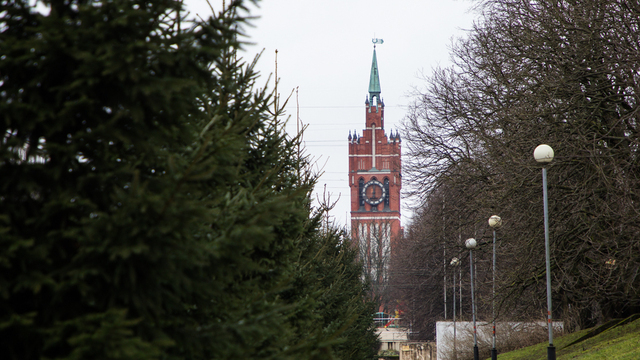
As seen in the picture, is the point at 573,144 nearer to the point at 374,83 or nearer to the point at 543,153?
the point at 543,153

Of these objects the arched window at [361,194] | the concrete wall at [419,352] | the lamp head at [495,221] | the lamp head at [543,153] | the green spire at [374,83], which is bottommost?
the concrete wall at [419,352]

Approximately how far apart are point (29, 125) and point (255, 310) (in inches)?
70.9

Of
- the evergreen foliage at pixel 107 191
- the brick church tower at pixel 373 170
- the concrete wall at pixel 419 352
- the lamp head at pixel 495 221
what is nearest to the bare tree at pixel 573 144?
the lamp head at pixel 495 221

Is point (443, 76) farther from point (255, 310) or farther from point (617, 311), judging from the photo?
point (255, 310)

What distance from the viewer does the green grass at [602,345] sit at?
12.4 m

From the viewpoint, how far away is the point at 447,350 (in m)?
27.1

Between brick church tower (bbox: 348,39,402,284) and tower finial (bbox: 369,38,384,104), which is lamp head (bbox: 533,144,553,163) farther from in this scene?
tower finial (bbox: 369,38,384,104)

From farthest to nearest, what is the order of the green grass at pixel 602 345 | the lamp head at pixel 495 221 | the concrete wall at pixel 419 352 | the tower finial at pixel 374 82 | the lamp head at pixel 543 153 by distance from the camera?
the tower finial at pixel 374 82 → the concrete wall at pixel 419 352 → the lamp head at pixel 495 221 → the green grass at pixel 602 345 → the lamp head at pixel 543 153

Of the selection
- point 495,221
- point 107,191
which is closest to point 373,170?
point 495,221

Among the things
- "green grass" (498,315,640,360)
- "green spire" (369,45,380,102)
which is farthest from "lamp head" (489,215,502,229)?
"green spire" (369,45,380,102)

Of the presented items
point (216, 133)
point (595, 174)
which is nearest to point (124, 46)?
point (216, 133)

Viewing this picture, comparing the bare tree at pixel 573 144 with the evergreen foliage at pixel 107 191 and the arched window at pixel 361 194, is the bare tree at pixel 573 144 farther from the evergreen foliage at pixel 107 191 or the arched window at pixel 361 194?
the arched window at pixel 361 194

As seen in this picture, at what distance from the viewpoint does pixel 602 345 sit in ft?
47.8

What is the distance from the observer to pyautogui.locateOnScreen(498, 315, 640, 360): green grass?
12.4 m
